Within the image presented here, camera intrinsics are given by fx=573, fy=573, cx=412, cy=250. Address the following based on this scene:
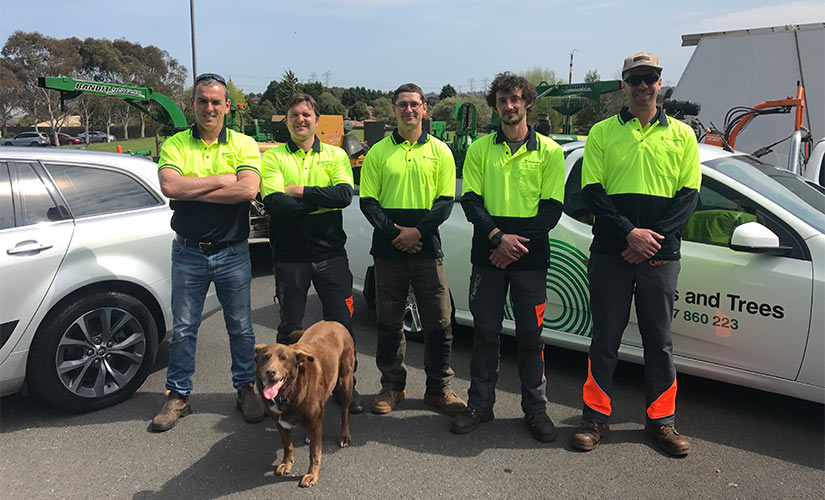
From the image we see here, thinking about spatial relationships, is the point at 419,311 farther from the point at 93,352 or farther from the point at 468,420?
the point at 93,352

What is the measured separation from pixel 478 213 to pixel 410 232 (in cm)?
41

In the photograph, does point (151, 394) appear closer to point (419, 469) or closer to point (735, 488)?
point (419, 469)

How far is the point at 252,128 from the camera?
44.6ft

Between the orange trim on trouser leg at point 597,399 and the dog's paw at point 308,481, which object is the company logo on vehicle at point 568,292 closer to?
the orange trim on trouser leg at point 597,399

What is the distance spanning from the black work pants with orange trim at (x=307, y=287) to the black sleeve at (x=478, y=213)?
857 mm

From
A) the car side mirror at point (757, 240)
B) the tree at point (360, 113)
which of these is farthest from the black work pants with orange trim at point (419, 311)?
the tree at point (360, 113)

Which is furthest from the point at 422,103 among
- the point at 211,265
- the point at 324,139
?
the point at 324,139

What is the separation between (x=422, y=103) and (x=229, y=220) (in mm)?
1343

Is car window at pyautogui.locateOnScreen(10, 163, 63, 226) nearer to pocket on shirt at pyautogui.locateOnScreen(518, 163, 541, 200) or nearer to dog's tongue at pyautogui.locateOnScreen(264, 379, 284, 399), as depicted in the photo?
dog's tongue at pyautogui.locateOnScreen(264, 379, 284, 399)

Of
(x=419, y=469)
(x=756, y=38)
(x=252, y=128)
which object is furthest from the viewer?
(x=252, y=128)

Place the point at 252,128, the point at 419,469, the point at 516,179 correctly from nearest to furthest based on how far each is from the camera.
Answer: the point at 419,469, the point at 516,179, the point at 252,128

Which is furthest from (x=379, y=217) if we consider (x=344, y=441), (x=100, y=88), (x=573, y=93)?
(x=100, y=88)

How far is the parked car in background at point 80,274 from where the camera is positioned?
10.6 feet

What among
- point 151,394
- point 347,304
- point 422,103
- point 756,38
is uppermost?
point 756,38
